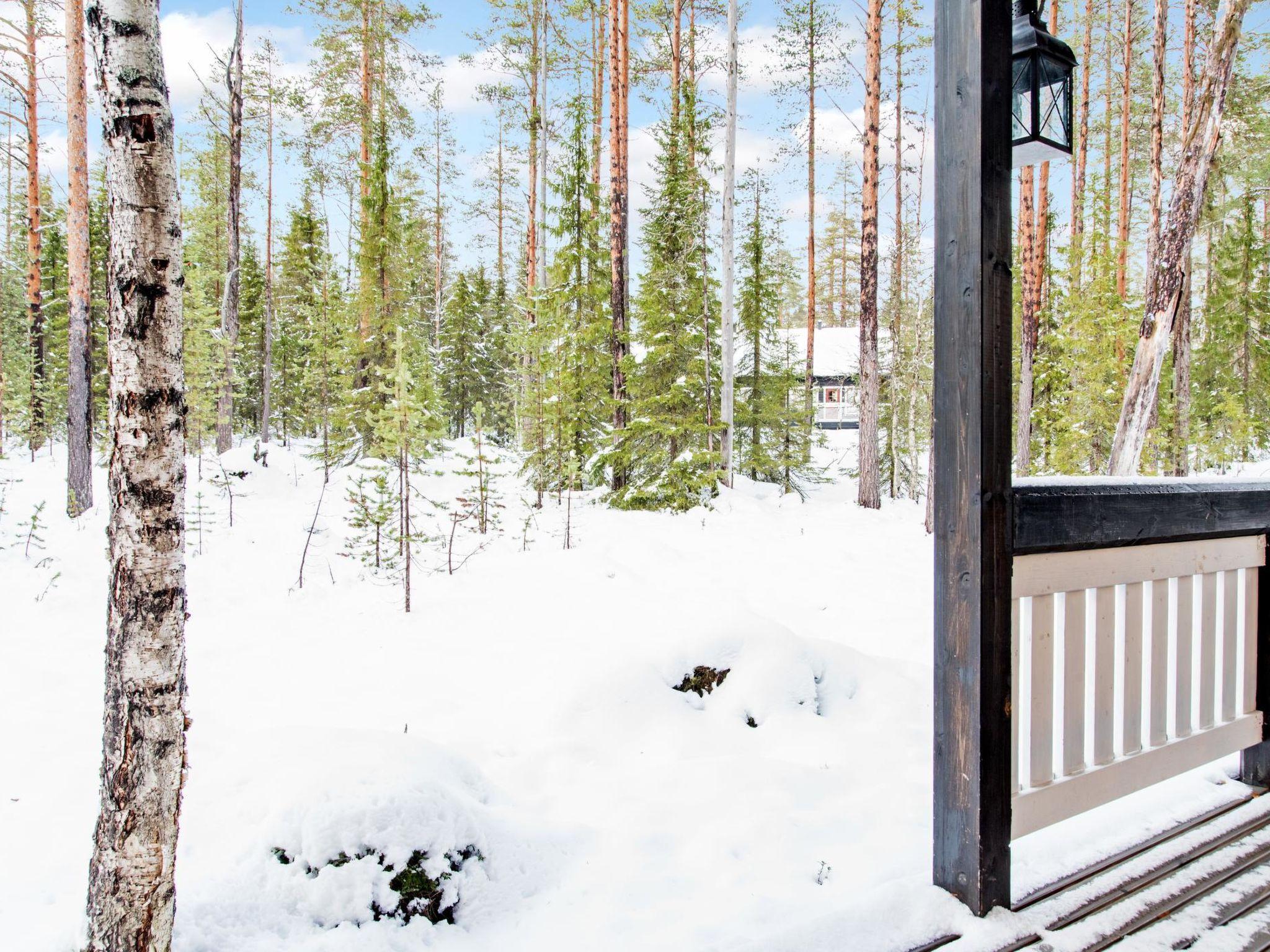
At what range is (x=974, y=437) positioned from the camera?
1787 millimetres

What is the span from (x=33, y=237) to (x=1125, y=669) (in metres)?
15.3

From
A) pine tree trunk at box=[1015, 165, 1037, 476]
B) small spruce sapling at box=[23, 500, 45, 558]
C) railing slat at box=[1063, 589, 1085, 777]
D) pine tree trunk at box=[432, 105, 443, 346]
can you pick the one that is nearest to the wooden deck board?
railing slat at box=[1063, 589, 1085, 777]

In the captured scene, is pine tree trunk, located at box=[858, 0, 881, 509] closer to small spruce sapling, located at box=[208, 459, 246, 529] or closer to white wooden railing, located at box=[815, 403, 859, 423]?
small spruce sapling, located at box=[208, 459, 246, 529]

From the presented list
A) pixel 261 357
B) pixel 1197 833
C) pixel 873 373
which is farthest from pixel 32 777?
A: pixel 261 357

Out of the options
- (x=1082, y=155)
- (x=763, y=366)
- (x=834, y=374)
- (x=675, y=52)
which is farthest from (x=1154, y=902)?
(x=834, y=374)

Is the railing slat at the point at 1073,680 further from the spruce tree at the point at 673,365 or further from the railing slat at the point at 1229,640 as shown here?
the spruce tree at the point at 673,365

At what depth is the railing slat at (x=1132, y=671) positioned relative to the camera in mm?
2209

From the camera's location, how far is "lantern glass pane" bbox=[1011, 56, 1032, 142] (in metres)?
1.84

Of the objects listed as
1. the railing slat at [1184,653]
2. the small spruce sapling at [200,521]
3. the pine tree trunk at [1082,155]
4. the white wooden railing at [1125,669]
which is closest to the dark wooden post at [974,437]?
the white wooden railing at [1125,669]

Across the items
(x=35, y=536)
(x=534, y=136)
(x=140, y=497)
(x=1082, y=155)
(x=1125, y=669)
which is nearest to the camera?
(x=140, y=497)

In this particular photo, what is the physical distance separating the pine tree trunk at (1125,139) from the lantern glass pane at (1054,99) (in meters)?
13.4

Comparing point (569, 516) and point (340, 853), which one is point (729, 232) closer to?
point (569, 516)

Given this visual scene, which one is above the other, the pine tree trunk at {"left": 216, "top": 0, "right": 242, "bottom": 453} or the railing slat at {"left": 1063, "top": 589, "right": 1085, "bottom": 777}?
the pine tree trunk at {"left": 216, "top": 0, "right": 242, "bottom": 453}

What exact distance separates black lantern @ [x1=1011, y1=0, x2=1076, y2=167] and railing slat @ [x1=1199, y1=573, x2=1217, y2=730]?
1715 mm
